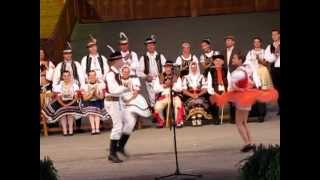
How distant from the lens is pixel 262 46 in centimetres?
1341

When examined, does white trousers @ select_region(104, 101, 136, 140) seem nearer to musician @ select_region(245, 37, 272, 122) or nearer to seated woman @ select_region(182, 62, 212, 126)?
seated woman @ select_region(182, 62, 212, 126)

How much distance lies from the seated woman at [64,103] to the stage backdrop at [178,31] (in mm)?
2367

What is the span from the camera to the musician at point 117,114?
970 cm

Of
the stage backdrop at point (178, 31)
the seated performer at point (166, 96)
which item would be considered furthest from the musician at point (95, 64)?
the stage backdrop at point (178, 31)

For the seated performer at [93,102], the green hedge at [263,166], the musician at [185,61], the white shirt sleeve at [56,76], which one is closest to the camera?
the green hedge at [263,166]

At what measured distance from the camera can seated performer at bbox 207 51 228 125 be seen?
41.7 feet

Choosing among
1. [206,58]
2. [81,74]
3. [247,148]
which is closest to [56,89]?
[81,74]

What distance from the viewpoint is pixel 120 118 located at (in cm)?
971

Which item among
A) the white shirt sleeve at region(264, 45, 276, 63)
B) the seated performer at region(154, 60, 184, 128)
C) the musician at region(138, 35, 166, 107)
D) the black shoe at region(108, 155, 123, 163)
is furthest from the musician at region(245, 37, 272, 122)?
the black shoe at region(108, 155, 123, 163)

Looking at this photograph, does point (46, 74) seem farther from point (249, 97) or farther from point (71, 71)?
point (249, 97)

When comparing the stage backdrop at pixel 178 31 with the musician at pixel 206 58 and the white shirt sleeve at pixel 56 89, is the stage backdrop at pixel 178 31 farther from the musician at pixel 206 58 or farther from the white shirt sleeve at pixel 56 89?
A: the white shirt sleeve at pixel 56 89

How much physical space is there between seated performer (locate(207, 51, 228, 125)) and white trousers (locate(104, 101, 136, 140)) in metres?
3.17

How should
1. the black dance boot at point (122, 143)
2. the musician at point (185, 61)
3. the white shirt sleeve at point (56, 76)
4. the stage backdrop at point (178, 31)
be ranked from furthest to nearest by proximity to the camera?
the stage backdrop at point (178, 31) → the musician at point (185, 61) → the white shirt sleeve at point (56, 76) → the black dance boot at point (122, 143)
